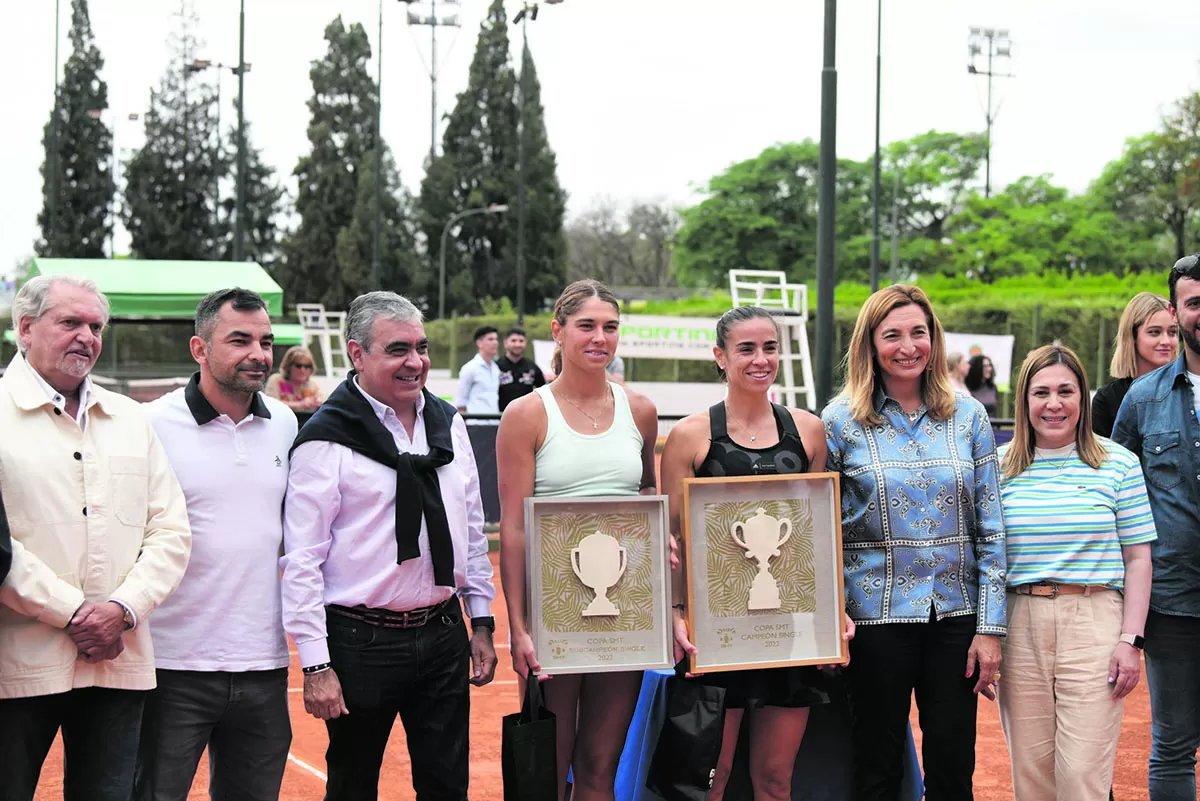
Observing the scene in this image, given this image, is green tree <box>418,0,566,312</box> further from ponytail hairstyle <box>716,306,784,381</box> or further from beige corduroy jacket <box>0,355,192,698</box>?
beige corduroy jacket <box>0,355,192,698</box>

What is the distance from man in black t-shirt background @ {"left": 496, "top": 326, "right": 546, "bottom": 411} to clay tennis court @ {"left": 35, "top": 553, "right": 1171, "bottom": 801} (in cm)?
634

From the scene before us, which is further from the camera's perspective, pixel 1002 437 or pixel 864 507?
pixel 1002 437

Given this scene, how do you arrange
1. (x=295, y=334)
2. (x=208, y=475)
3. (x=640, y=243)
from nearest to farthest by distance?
1. (x=208, y=475)
2. (x=295, y=334)
3. (x=640, y=243)

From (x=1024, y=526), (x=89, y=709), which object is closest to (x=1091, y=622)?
(x=1024, y=526)

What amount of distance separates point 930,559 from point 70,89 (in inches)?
2398

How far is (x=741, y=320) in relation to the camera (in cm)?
405

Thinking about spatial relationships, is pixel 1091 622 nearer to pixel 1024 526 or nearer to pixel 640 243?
pixel 1024 526

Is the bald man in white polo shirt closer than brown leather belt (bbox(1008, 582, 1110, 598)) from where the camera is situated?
Yes

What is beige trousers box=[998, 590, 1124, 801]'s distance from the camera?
3.98 metres

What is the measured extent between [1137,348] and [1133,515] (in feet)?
5.07

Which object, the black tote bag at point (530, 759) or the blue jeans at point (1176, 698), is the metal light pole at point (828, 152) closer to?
the blue jeans at point (1176, 698)

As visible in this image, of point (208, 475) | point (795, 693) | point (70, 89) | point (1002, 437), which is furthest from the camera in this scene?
point (70, 89)

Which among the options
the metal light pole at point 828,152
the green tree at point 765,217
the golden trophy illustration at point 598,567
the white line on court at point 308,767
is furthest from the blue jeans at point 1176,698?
the green tree at point 765,217

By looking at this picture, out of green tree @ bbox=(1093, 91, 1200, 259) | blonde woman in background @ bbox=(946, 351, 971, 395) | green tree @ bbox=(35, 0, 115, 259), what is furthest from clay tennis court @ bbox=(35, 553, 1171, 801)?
green tree @ bbox=(35, 0, 115, 259)
